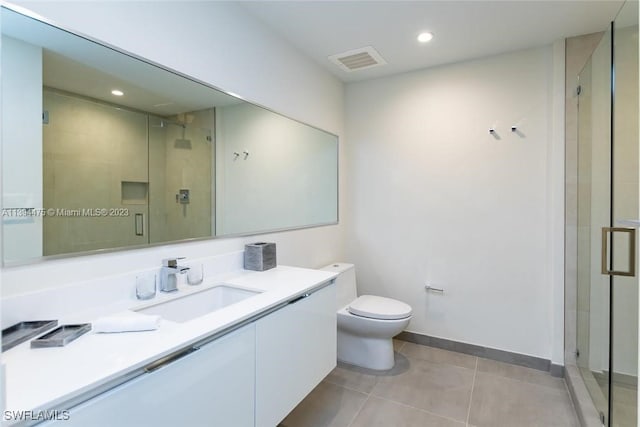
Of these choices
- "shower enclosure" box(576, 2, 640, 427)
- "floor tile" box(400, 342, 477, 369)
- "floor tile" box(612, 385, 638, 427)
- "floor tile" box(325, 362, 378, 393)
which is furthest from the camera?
"floor tile" box(400, 342, 477, 369)

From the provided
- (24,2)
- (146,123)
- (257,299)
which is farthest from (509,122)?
(24,2)

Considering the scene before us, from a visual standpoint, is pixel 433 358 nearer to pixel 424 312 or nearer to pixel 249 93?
pixel 424 312

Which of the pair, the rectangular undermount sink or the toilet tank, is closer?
the rectangular undermount sink

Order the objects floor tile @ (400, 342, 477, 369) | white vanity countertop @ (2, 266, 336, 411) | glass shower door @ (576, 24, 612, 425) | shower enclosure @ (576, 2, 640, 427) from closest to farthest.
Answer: white vanity countertop @ (2, 266, 336, 411) < shower enclosure @ (576, 2, 640, 427) < glass shower door @ (576, 24, 612, 425) < floor tile @ (400, 342, 477, 369)

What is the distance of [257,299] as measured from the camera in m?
1.42

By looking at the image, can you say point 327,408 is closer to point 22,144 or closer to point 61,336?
point 61,336

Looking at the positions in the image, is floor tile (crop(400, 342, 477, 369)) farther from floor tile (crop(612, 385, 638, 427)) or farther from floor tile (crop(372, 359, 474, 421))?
floor tile (crop(612, 385, 638, 427))

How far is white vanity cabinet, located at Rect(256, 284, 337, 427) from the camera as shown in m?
1.34

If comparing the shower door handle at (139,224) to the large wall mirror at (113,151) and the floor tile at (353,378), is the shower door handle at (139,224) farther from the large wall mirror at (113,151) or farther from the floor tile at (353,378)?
the floor tile at (353,378)

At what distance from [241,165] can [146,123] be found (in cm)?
69

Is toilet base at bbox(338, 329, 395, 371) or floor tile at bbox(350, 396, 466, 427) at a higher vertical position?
toilet base at bbox(338, 329, 395, 371)

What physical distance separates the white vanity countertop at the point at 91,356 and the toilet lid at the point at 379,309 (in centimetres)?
115

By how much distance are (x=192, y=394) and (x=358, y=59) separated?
253 centimetres

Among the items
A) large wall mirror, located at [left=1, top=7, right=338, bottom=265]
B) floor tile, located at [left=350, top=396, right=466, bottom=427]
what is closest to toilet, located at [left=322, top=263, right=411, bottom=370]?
floor tile, located at [left=350, top=396, right=466, bottom=427]
